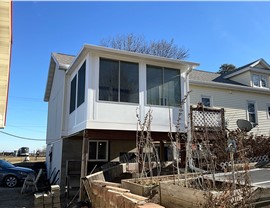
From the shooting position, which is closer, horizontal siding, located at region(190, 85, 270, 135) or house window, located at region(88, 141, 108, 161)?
house window, located at region(88, 141, 108, 161)

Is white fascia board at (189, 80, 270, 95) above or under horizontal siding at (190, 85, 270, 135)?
above

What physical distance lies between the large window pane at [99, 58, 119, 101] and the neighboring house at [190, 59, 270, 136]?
18.8 feet

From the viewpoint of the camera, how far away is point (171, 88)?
9258 millimetres

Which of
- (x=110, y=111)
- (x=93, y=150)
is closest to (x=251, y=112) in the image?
(x=93, y=150)

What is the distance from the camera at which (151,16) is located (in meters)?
8.90

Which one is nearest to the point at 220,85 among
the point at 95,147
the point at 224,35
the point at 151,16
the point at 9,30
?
the point at 224,35

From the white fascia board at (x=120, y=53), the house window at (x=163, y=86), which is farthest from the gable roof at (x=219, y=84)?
the house window at (x=163, y=86)

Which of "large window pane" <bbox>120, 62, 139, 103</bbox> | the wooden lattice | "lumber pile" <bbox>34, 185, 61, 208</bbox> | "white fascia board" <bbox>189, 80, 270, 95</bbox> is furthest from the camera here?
"white fascia board" <bbox>189, 80, 270, 95</bbox>

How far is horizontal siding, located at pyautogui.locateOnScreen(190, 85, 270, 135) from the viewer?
13297mm

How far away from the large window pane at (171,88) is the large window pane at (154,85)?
215mm

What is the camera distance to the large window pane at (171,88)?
9.11 m

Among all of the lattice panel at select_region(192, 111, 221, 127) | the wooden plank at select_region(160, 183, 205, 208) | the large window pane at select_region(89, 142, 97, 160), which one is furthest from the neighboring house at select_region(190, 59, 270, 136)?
the wooden plank at select_region(160, 183, 205, 208)

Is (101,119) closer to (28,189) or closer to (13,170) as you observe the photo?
(28,189)

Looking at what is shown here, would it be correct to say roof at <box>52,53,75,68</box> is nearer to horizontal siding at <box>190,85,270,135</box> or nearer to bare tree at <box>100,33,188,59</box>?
horizontal siding at <box>190,85,270,135</box>
